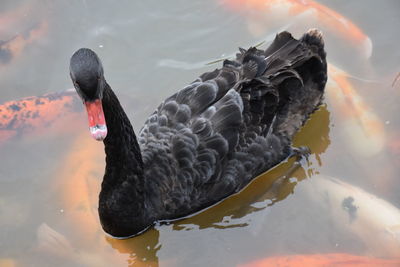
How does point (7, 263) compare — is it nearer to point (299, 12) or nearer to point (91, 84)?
point (91, 84)

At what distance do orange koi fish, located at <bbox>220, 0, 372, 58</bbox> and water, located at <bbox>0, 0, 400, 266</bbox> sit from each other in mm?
31

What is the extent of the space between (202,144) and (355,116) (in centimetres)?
138

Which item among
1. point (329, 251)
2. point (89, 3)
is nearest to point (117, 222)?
point (329, 251)

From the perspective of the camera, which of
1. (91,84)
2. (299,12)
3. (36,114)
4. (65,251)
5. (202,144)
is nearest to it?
(91,84)

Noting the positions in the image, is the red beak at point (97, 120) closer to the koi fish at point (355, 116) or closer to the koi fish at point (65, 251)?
the koi fish at point (65, 251)

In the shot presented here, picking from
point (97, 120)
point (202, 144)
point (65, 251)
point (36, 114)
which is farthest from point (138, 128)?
point (97, 120)

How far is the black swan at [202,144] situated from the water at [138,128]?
0.21 metres

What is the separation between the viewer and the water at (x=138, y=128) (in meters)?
3.88

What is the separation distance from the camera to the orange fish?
11.4ft

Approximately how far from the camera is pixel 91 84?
298cm

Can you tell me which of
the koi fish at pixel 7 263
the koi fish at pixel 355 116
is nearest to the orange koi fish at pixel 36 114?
the koi fish at pixel 7 263

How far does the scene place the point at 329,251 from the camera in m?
3.79

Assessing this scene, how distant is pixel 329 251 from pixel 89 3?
3.08 meters

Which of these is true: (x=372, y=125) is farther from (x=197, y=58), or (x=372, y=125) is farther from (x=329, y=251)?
(x=197, y=58)
